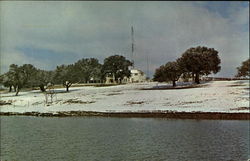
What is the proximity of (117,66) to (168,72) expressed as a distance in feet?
199

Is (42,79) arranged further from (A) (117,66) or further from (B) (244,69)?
(B) (244,69)

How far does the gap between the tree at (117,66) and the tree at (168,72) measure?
55.9 meters

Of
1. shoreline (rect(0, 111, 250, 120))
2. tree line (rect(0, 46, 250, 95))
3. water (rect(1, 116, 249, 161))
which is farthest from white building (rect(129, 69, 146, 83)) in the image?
water (rect(1, 116, 249, 161))

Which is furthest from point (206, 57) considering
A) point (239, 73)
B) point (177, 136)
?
point (177, 136)

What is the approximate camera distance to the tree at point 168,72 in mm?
97062

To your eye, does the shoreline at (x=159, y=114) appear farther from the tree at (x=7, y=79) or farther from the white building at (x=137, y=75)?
the white building at (x=137, y=75)

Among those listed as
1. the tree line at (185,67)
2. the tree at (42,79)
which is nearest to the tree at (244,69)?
the tree line at (185,67)

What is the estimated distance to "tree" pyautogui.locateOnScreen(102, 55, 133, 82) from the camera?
155 m

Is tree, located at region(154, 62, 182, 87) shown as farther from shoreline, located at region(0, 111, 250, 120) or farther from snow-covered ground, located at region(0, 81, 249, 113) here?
shoreline, located at region(0, 111, 250, 120)

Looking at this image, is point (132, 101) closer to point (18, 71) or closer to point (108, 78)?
point (18, 71)

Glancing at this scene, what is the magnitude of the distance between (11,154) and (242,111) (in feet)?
122

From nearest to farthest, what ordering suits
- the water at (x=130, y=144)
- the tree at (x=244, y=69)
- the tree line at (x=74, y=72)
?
the water at (x=130, y=144) < the tree at (x=244, y=69) < the tree line at (x=74, y=72)

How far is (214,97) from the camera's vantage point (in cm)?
6425

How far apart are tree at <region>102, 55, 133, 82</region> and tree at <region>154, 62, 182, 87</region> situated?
55885mm
